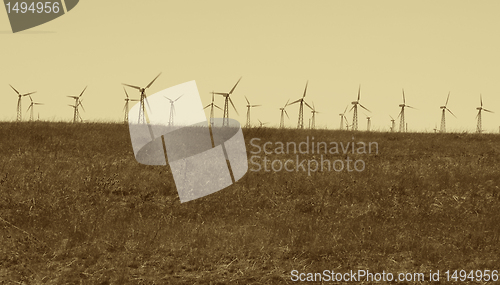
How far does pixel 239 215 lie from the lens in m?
19.2

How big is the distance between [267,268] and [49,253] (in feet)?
20.3

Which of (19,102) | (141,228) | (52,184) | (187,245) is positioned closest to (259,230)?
(187,245)

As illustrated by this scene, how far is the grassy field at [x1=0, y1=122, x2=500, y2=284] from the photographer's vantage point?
13625mm

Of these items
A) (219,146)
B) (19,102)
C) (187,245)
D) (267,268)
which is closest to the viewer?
(267,268)

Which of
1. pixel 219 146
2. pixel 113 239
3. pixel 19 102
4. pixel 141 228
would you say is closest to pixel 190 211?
pixel 141 228

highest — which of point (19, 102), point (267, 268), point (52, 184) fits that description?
point (19, 102)

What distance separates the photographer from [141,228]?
16.6 m

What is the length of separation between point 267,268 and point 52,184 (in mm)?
11952

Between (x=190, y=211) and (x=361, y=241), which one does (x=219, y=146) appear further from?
(x=361, y=241)

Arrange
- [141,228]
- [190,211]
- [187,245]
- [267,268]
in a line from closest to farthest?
[267,268] < [187,245] < [141,228] < [190,211]

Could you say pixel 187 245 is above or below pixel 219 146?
below

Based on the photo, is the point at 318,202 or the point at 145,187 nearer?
the point at 318,202

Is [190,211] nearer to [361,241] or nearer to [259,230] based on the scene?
[259,230]

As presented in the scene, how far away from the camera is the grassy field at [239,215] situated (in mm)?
13625
